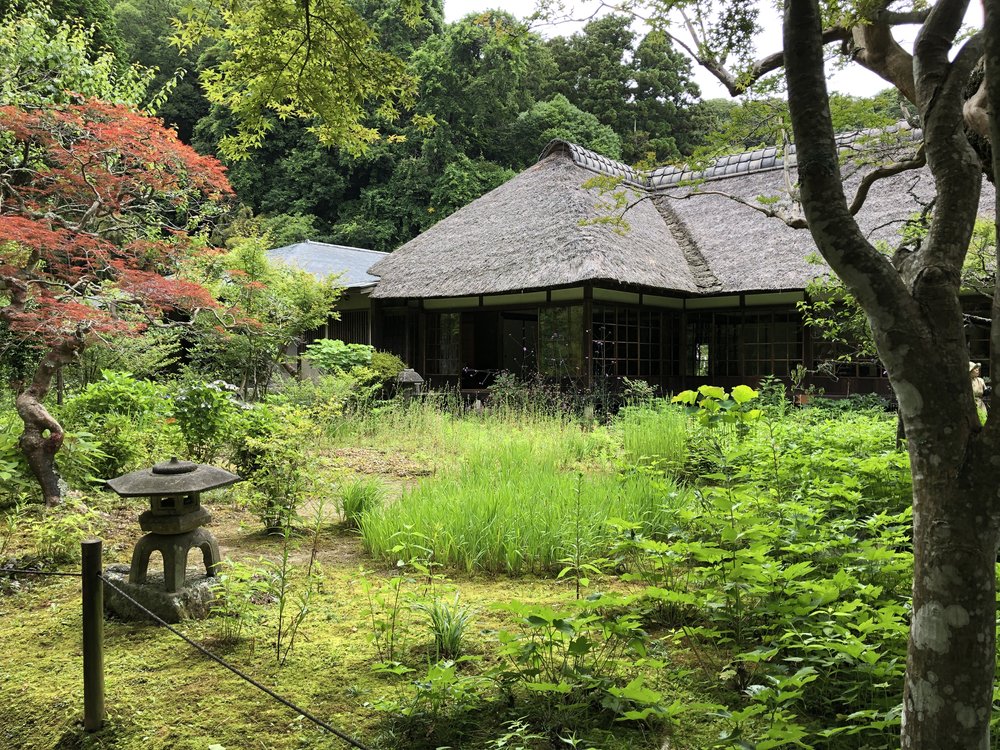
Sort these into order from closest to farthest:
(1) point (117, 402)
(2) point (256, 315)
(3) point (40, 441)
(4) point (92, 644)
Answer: (4) point (92, 644) → (3) point (40, 441) → (1) point (117, 402) → (2) point (256, 315)

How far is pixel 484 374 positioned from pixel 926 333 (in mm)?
12890

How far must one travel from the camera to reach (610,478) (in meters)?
4.69

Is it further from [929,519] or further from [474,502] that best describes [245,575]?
[929,519]

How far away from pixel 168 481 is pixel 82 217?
3.34 metres

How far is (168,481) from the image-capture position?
3031mm

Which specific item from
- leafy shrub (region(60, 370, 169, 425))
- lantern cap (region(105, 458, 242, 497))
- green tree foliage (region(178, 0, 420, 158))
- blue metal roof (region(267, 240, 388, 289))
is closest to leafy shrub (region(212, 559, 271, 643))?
lantern cap (region(105, 458, 242, 497))

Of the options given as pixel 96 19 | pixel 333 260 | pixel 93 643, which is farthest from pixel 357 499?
pixel 96 19

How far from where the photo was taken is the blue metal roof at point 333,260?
594 inches

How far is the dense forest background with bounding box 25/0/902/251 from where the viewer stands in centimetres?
2200

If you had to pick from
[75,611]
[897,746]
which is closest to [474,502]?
[75,611]

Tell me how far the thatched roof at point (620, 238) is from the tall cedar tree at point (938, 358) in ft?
27.6

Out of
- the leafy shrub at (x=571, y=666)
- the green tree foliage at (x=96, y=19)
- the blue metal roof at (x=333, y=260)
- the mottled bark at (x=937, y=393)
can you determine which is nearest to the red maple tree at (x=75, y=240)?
the leafy shrub at (x=571, y=666)

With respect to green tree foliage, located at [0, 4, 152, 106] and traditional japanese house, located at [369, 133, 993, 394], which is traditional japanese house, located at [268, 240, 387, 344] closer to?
traditional japanese house, located at [369, 133, 993, 394]

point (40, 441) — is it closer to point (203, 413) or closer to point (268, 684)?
point (203, 413)
